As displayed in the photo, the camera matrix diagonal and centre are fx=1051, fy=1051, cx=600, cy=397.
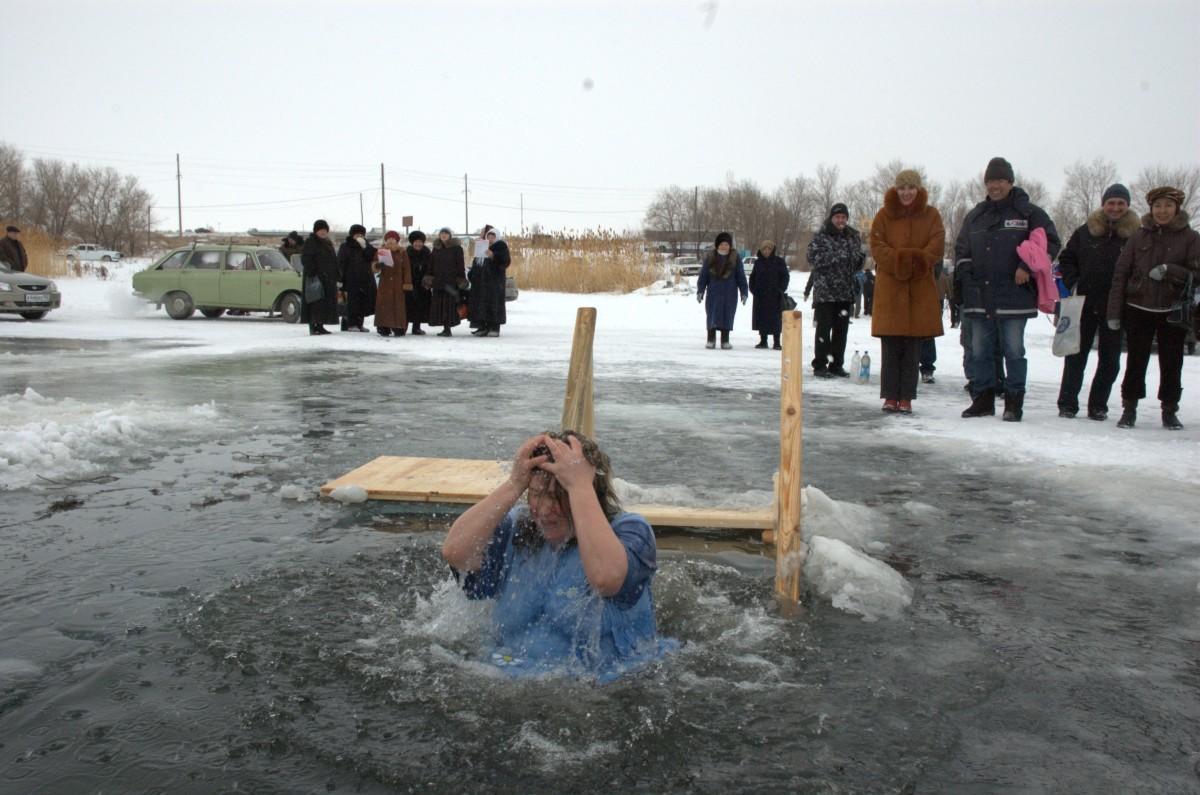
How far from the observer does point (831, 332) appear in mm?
13180

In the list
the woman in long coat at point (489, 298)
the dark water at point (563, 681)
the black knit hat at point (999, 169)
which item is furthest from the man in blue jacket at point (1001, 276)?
the woman in long coat at point (489, 298)

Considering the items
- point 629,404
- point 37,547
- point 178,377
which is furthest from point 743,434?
point 178,377

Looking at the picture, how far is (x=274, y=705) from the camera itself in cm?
317

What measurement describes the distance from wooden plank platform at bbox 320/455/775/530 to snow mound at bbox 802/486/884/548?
0.21 metres

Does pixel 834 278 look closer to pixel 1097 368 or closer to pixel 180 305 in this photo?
pixel 1097 368

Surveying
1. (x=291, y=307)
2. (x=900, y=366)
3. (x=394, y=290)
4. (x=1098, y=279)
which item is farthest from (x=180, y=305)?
(x=1098, y=279)

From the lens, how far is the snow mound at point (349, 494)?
19.3 ft

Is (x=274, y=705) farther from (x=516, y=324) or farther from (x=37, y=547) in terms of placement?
(x=516, y=324)

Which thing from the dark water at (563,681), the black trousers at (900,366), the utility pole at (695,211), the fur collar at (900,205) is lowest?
the dark water at (563,681)

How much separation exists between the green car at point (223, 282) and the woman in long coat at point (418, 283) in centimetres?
411

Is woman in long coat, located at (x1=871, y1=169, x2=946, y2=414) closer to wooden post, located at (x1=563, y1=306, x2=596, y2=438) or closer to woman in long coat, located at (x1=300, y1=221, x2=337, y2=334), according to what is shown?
wooden post, located at (x1=563, y1=306, x2=596, y2=438)

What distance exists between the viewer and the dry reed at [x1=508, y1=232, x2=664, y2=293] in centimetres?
3588

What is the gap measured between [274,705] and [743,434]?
591cm

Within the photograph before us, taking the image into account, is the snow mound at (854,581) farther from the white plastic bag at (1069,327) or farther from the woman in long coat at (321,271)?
the woman in long coat at (321,271)
